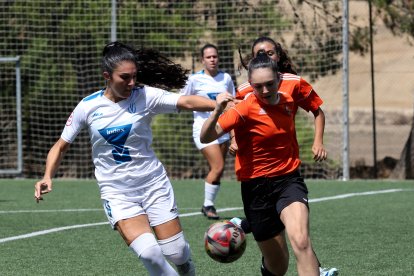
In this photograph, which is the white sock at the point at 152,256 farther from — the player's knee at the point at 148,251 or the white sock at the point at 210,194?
the white sock at the point at 210,194

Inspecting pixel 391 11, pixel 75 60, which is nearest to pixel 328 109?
pixel 391 11

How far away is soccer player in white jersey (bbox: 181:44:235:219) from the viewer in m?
12.3

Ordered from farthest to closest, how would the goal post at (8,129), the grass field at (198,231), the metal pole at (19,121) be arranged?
the goal post at (8,129) < the metal pole at (19,121) < the grass field at (198,231)

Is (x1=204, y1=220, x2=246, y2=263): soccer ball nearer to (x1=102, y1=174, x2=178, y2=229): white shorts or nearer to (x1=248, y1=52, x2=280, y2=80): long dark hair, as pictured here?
(x1=102, y1=174, x2=178, y2=229): white shorts

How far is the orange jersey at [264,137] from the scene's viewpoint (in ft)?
22.9

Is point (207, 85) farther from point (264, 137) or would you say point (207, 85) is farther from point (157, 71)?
point (264, 137)

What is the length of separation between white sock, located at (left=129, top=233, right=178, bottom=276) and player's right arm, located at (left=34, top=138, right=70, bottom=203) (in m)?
0.72

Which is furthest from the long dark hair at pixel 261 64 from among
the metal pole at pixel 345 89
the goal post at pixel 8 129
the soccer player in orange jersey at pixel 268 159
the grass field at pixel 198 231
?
the goal post at pixel 8 129

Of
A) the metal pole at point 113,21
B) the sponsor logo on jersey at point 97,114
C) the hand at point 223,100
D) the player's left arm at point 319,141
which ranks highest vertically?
the metal pole at point 113,21

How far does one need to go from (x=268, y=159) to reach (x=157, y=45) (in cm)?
1234

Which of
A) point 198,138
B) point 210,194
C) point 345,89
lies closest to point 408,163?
point 345,89

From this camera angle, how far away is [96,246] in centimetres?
979

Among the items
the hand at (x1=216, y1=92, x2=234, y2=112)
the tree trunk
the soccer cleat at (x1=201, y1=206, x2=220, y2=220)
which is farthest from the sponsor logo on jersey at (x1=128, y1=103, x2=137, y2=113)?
the tree trunk

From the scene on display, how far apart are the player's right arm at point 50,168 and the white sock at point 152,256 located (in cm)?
72
